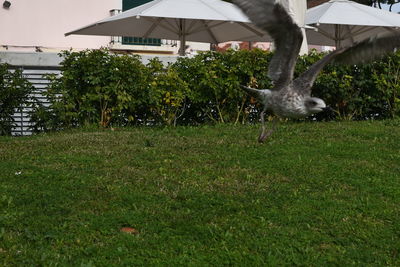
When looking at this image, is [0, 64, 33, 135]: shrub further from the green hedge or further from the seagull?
the seagull

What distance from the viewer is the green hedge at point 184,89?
9883 mm

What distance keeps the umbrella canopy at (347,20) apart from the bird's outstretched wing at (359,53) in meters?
6.24

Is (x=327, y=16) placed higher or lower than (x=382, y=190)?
higher

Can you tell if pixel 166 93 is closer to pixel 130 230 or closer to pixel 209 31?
pixel 209 31

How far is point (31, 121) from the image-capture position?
32.9 feet

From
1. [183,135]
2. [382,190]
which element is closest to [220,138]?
[183,135]

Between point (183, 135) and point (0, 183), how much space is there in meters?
3.52

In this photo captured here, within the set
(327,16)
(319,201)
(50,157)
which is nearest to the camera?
(319,201)

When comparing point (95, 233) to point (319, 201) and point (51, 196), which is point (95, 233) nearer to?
point (51, 196)

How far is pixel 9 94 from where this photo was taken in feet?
31.9

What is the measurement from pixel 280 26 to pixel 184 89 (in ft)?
17.3

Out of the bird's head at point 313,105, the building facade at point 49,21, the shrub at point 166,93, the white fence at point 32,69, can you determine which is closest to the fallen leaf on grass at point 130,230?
the bird's head at point 313,105

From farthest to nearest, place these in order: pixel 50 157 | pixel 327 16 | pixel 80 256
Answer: pixel 327 16 → pixel 50 157 → pixel 80 256

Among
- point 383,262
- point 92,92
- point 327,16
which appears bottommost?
point 383,262
